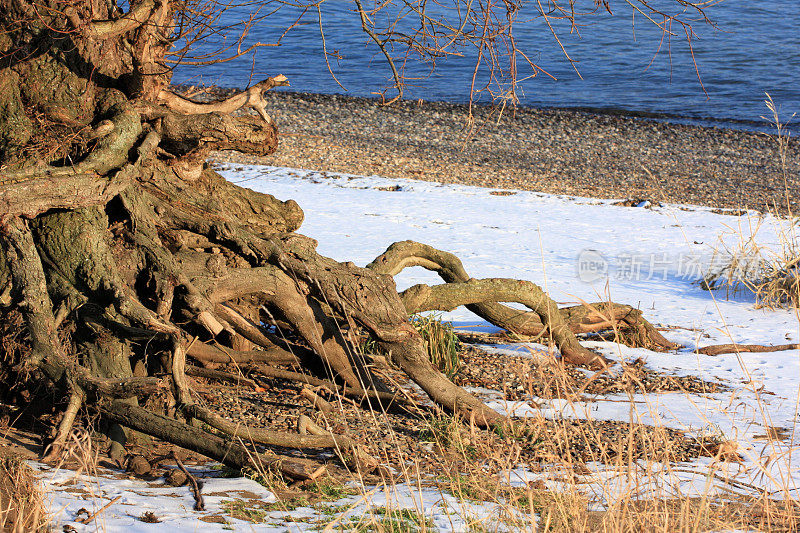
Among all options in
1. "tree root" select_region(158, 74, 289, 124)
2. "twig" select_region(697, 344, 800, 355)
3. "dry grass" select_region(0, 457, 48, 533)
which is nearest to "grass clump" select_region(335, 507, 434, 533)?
"dry grass" select_region(0, 457, 48, 533)

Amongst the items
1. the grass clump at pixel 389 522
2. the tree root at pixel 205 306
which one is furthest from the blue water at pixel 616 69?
the grass clump at pixel 389 522

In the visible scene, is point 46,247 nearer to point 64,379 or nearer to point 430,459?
point 64,379

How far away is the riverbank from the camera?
14359mm

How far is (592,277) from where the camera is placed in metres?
7.62

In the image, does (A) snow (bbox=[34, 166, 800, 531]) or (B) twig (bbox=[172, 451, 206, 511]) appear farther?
(A) snow (bbox=[34, 166, 800, 531])

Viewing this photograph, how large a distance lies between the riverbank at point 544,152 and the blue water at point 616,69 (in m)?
1.28

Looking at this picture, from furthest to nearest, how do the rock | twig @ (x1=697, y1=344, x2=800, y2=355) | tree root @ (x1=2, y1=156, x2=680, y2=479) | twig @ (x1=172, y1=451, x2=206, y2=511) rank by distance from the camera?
1. twig @ (x1=697, y1=344, x2=800, y2=355)
2. tree root @ (x1=2, y1=156, x2=680, y2=479)
3. the rock
4. twig @ (x1=172, y1=451, x2=206, y2=511)

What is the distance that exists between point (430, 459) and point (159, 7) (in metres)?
2.72

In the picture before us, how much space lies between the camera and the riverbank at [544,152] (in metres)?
14.4

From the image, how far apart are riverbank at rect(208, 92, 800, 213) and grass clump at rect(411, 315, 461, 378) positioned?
812cm

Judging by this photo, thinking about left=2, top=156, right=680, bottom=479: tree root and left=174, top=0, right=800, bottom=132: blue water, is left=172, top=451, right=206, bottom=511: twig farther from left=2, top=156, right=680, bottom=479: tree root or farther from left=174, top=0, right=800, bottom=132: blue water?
left=174, top=0, right=800, bottom=132: blue water

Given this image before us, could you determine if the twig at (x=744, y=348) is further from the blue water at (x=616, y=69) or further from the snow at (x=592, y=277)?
the blue water at (x=616, y=69)

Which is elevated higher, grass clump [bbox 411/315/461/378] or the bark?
the bark

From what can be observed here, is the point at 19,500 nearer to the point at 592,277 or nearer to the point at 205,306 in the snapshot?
the point at 205,306
